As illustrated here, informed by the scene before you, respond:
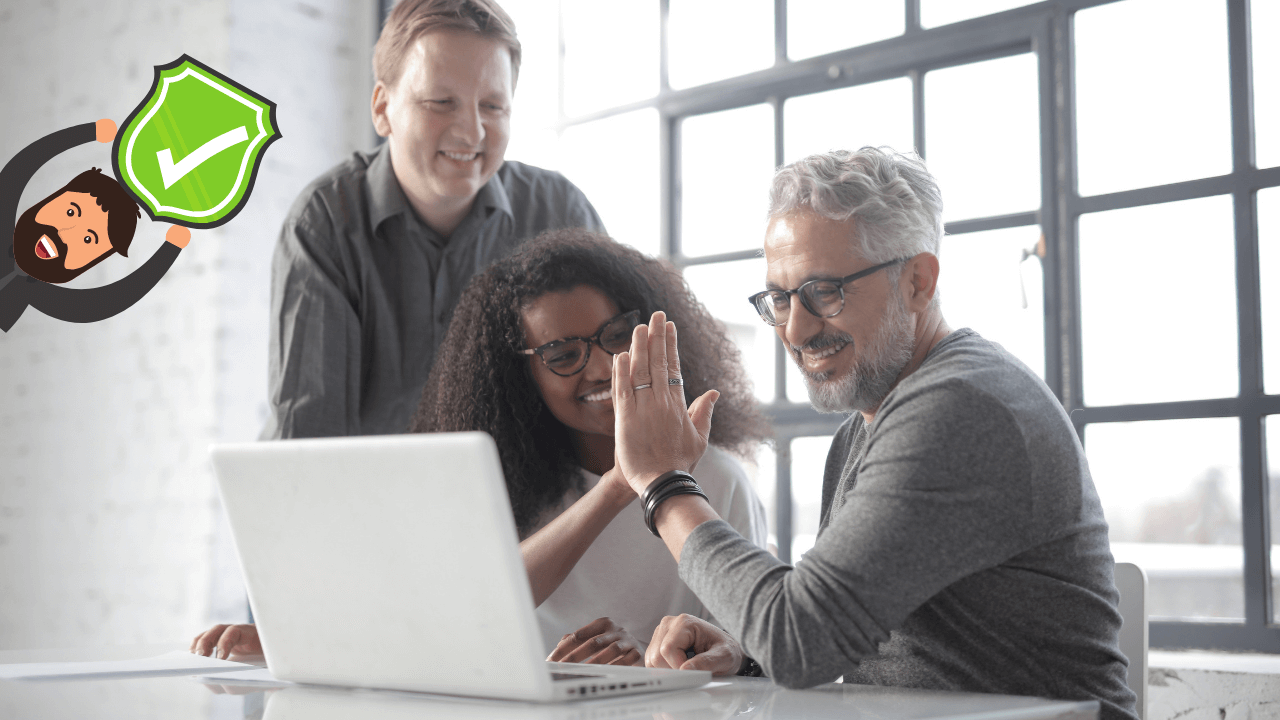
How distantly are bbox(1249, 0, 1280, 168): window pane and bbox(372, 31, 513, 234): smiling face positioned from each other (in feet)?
4.92

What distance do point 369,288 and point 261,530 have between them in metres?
1.24

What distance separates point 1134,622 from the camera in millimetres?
1348

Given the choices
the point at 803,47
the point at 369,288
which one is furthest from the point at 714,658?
the point at 803,47

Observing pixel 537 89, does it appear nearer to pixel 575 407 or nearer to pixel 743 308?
pixel 743 308

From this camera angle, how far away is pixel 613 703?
964 mm

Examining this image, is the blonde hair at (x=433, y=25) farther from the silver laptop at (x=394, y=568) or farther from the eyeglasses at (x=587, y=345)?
the silver laptop at (x=394, y=568)

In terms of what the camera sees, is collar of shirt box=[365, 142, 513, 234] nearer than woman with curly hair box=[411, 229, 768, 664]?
No

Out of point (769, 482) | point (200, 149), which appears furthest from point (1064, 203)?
point (200, 149)

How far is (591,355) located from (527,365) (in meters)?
0.17

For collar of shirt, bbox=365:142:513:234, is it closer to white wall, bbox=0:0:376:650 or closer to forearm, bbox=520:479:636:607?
forearm, bbox=520:479:636:607

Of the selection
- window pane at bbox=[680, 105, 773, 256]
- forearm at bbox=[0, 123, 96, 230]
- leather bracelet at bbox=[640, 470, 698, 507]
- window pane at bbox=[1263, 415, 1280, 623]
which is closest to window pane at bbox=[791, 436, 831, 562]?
window pane at bbox=[680, 105, 773, 256]

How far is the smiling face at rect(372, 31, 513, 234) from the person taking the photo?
2119mm

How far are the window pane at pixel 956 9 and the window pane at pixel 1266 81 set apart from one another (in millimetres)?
485

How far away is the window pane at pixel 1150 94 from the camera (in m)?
2.34
